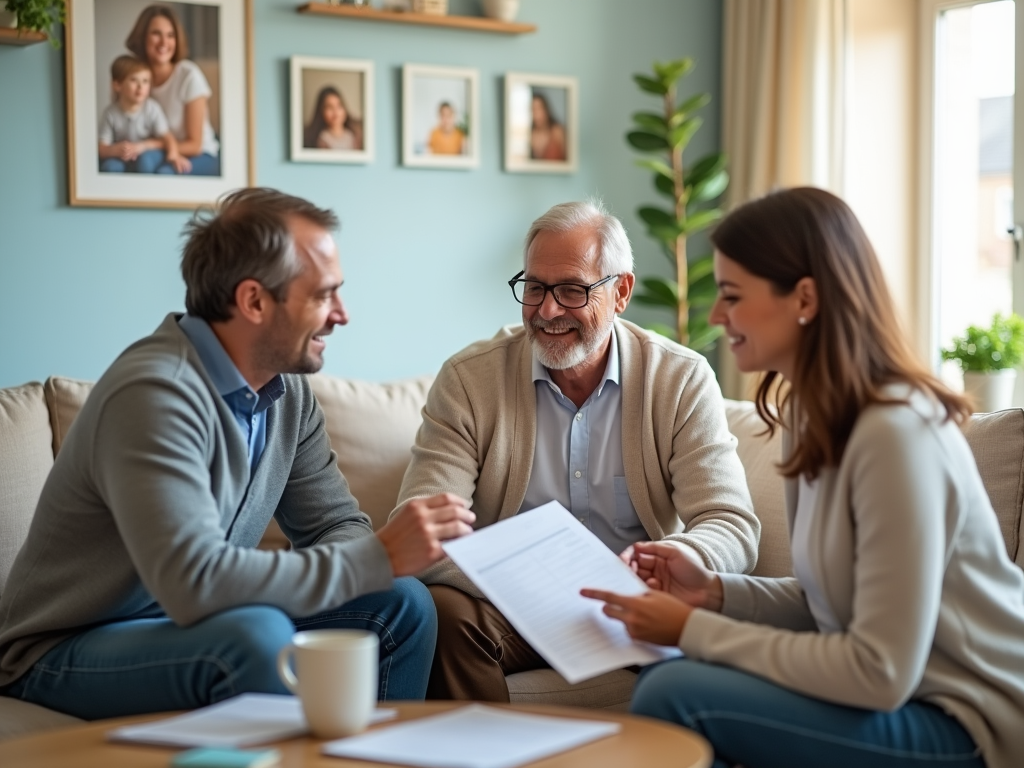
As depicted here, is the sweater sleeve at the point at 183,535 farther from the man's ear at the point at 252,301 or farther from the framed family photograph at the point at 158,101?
the framed family photograph at the point at 158,101

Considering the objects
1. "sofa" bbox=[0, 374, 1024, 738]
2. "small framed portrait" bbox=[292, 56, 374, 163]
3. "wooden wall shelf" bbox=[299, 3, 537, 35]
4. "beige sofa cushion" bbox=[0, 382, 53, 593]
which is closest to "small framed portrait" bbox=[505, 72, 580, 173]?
"wooden wall shelf" bbox=[299, 3, 537, 35]

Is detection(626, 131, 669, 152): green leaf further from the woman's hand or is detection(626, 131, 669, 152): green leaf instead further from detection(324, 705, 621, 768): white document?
detection(324, 705, 621, 768): white document

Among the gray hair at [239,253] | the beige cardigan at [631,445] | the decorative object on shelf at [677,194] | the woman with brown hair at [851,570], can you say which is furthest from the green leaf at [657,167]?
the woman with brown hair at [851,570]

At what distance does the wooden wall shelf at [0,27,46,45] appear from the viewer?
3.23 m

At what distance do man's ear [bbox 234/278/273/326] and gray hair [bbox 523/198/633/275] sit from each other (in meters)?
0.71

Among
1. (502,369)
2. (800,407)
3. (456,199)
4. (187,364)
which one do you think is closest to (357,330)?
(456,199)

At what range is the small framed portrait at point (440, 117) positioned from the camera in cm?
392

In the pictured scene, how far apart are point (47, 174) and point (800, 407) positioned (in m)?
2.52

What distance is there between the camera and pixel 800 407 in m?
1.68

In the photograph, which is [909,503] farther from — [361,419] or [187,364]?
[361,419]

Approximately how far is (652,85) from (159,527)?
2.85 m

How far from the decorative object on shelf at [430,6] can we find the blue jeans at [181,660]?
Result: 2336 millimetres

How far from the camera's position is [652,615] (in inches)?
66.1

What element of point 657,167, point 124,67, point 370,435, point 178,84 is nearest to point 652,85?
point 657,167
